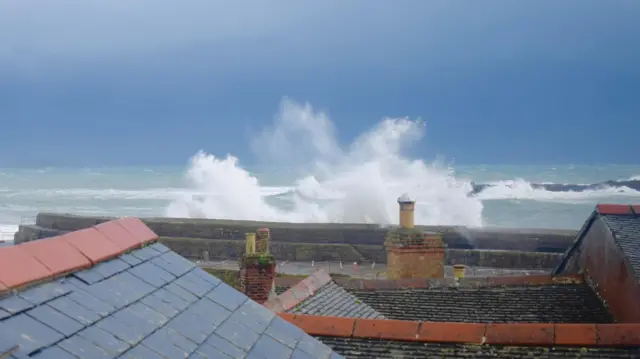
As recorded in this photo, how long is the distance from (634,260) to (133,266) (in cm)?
659

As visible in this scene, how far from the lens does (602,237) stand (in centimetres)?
1007

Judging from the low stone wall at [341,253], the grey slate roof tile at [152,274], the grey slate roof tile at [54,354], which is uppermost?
the low stone wall at [341,253]

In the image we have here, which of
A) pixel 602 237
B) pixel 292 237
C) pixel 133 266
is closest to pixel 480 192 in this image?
pixel 292 237

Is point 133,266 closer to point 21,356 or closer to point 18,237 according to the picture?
point 21,356

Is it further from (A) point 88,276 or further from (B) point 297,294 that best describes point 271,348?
(B) point 297,294

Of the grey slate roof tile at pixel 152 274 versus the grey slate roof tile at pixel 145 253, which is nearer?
the grey slate roof tile at pixel 152 274

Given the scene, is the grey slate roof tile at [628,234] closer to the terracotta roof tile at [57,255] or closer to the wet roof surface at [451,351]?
the wet roof surface at [451,351]

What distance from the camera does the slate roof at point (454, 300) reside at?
894 cm

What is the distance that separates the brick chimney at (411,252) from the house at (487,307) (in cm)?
2

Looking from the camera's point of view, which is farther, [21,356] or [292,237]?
[292,237]

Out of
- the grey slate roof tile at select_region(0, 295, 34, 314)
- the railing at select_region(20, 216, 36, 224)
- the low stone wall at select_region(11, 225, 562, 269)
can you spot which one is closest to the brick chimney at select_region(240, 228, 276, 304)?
the grey slate roof tile at select_region(0, 295, 34, 314)

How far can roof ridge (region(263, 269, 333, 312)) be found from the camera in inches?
328

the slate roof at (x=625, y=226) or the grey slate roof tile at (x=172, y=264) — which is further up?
the slate roof at (x=625, y=226)

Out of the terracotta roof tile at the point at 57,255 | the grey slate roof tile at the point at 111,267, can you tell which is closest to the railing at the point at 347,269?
the grey slate roof tile at the point at 111,267
